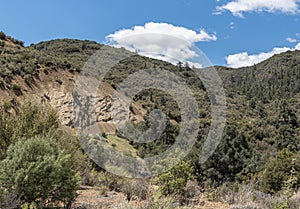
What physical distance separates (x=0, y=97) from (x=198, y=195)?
23021mm

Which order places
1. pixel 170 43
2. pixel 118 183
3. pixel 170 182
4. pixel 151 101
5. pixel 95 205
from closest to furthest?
1. pixel 95 205
2. pixel 170 182
3. pixel 118 183
4. pixel 170 43
5. pixel 151 101

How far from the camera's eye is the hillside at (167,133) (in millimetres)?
9398

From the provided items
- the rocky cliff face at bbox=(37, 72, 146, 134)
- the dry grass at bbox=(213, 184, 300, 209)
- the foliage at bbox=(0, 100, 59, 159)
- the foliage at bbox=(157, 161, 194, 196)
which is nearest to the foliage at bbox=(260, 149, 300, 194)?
the foliage at bbox=(157, 161, 194, 196)

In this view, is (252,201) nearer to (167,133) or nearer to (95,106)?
(167,133)

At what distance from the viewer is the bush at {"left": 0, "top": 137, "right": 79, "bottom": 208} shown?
6984 millimetres

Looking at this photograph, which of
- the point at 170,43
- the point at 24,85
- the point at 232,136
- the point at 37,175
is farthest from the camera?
the point at 24,85

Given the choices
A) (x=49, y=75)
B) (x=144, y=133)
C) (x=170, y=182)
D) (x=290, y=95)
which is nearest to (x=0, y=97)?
(x=49, y=75)

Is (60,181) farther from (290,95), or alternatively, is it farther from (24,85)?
(290,95)

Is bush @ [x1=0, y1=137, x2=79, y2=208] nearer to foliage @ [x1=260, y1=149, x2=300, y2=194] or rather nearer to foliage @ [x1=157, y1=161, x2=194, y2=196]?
foliage @ [x1=157, y1=161, x2=194, y2=196]

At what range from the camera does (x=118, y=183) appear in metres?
11.7

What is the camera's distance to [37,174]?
23.2 feet

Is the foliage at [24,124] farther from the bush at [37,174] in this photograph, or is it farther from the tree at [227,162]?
the tree at [227,162]

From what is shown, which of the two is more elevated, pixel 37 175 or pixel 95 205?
pixel 37 175

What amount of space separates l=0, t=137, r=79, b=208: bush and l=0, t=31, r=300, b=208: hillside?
1317 millimetres
